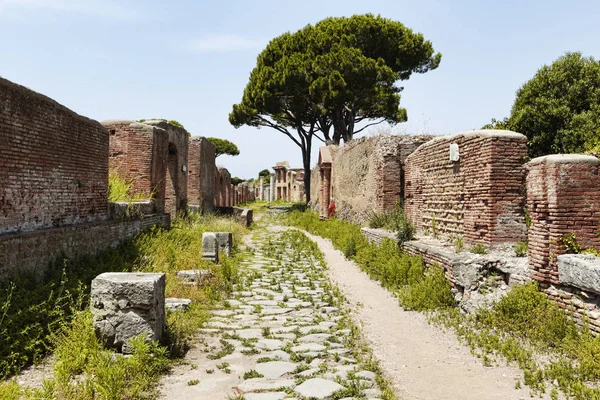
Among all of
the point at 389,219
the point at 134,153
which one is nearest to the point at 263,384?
the point at 389,219

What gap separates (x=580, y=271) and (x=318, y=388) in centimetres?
304

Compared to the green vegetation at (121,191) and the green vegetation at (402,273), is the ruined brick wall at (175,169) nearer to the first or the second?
the green vegetation at (121,191)

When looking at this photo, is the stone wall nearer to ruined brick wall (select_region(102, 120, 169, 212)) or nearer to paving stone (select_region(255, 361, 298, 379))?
ruined brick wall (select_region(102, 120, 169, 212))

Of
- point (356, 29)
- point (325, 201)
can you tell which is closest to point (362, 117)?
point (356, 29)

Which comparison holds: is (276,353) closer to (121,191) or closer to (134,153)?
(121,191)

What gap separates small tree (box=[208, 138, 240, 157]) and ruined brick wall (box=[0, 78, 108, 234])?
177ft

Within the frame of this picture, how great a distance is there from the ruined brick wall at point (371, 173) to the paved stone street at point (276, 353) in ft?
18.8

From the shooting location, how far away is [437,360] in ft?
15.0

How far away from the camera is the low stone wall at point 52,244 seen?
5.24 m

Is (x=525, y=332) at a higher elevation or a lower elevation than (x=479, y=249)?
lower

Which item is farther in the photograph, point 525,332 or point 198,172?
point 198,172

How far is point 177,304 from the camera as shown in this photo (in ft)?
19.9

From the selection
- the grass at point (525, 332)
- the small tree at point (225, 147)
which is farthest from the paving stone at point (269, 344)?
the small tree at point (225, 147)

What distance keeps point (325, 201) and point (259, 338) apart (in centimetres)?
1781
